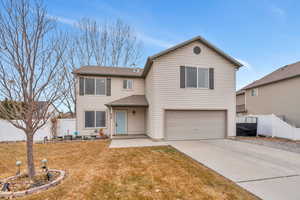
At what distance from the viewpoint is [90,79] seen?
1050cm

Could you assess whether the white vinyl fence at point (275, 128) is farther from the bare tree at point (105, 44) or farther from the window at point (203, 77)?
the bare tree at point (105, 44)

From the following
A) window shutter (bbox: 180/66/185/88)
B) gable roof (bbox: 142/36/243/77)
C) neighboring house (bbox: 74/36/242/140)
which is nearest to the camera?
gable roof (bbox: 142/36/243/77)

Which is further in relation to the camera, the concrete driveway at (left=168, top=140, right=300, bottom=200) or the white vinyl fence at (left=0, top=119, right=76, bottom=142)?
the white vinyl fence at (left=0, top=119, right=76, bottom=142)

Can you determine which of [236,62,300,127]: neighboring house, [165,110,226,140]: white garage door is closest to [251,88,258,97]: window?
[236,62,300,127]: neighboring house

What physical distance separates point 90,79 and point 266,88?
17.2 metres

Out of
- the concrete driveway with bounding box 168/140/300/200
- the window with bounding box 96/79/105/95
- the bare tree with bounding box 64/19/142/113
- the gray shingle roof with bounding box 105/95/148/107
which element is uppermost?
the bare tree with bounding box 64/19/142/113

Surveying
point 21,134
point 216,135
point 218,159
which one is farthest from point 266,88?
point 21,134

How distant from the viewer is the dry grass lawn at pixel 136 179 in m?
2.97

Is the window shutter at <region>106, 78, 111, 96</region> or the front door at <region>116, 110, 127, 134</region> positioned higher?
the window shutter at <region>106, 78, 111, 96</region>

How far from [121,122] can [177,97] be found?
490cm

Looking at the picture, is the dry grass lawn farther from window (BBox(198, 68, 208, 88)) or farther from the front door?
window (BBox(198, 68, 208, 88))

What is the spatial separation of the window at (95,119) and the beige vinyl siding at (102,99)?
9.3 inches

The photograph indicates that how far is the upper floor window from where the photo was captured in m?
10.3

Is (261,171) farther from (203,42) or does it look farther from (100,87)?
(100,87)
